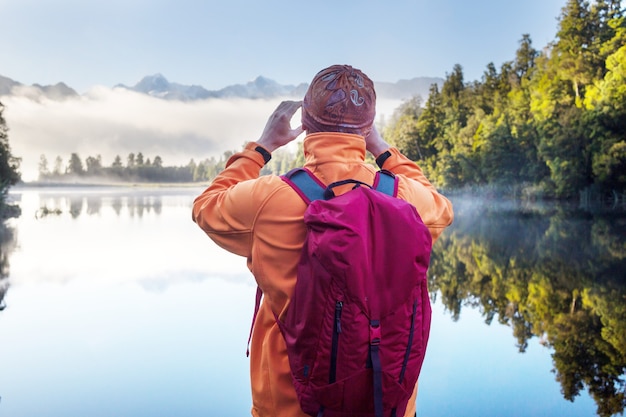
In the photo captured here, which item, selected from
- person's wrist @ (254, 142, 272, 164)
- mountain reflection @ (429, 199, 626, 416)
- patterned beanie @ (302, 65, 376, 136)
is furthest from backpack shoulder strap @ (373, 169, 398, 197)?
mountain reflection @ (429, 199, 626, 416)

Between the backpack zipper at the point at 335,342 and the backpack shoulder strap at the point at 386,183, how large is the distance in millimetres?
292

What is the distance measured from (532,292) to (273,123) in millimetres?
5048

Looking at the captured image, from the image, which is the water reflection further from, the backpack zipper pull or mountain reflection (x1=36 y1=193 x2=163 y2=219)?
the backpack zipper pull

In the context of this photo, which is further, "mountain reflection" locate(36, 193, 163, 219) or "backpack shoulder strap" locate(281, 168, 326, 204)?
"mountain reflection" locate(36, 193, 163, 219)

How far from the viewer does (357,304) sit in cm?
111

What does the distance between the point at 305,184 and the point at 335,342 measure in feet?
1.14

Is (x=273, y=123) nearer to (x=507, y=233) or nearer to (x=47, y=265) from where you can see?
(x=47, y=265)

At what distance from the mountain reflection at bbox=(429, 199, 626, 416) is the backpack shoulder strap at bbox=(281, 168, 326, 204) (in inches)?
91.1

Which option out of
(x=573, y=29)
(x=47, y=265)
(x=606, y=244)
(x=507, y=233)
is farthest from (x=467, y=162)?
(x=47, y=265)

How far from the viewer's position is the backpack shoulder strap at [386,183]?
125 cm

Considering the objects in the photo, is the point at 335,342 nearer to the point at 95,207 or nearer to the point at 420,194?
the point at 420,194

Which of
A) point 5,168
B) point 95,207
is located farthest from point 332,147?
point 95,207

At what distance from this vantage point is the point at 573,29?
85.0 feet

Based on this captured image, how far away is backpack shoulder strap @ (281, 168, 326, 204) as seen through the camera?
121 cm
